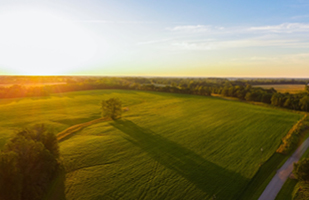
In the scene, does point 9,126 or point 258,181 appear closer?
point 258,181

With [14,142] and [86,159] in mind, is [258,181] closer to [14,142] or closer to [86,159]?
[86,159]

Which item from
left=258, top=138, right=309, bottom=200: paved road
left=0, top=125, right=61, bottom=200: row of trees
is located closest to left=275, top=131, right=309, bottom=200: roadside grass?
left=258, top=138, right=309, bottom=200: paved road

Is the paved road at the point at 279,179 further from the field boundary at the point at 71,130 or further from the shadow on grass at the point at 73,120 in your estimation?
the shadow on grass at the point at 73,120

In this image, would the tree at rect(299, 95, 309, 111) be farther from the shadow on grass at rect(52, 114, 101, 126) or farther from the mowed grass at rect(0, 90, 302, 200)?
the shadow on grass at rect(52, 114, 101, 126)

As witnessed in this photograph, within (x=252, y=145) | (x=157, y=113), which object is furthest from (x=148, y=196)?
(x=157, y=113)

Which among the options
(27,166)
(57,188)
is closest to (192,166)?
(57,188)
